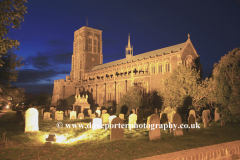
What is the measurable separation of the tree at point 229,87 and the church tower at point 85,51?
168ft

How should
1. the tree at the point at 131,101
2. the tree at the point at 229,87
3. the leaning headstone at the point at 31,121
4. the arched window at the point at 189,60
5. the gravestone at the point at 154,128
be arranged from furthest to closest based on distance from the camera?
the arched window at the point at 189,60 < the tree at the point at 131,101 < the tree at the point at 229,87 < the leaning headstone at the point at 31,121 < the gravestone at the point at 154,128

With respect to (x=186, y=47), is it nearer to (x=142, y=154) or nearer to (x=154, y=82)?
(x=154, y=82)

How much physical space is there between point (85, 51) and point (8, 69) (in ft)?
147

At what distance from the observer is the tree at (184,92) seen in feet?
61.7

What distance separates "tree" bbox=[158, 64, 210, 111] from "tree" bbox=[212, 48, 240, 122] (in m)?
4.01

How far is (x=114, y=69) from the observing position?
47562 millimetres

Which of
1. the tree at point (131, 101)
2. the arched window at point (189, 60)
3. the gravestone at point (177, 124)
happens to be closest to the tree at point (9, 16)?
the gravestone at point (177, 124)

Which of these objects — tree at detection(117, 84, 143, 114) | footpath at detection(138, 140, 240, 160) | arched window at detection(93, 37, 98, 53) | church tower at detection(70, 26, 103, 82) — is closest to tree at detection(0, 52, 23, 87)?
tree at detection(117, 84, 143, 114)

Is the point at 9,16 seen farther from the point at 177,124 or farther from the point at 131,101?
the point at 131,101

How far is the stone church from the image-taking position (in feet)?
113

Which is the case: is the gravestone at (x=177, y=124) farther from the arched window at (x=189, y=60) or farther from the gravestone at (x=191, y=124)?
the arched window at (x=189, y=60)

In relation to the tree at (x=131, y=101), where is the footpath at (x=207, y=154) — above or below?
below

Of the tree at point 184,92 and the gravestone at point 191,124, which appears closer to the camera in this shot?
the gravestone at point 191,124

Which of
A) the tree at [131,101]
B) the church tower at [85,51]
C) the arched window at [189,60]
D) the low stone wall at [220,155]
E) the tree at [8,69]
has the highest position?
the church tower at [85,51]
